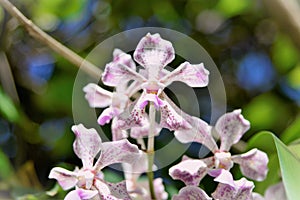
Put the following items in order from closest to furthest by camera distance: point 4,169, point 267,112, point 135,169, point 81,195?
point 81,195
point 135,169
point 4,169
point 267,112

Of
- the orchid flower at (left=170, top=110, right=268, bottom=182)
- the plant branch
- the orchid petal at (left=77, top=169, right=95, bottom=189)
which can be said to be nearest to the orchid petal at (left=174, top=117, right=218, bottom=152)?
the orchid flower at (left=170, top=110, right=268, bottom=182)

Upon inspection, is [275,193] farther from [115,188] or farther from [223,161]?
[115,188]

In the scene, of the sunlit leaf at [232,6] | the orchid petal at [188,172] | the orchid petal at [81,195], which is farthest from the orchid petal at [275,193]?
the sunlit leaf at [232,6]

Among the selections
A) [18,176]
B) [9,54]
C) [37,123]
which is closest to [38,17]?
[9,54]

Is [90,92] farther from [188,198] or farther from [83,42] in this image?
[83,42]

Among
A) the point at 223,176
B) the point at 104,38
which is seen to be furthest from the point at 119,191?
the point at 104,38

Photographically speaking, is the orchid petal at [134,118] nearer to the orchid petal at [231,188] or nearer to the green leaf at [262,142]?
the orchid petal at [231,188]
